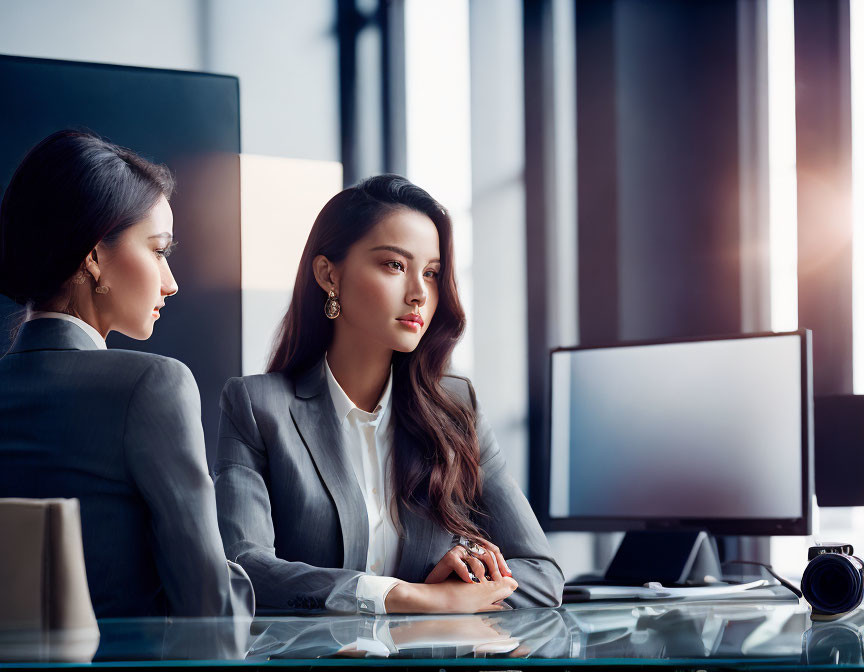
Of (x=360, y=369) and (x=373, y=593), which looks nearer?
(x=373, y=593)

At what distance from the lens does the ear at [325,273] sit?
1.92 meters

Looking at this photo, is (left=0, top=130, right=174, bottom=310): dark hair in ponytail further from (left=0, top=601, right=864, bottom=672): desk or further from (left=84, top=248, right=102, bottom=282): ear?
(left=0, top=601, right=864, bottom=672): desk

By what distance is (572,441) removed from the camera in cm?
226

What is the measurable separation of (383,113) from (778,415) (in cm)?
295

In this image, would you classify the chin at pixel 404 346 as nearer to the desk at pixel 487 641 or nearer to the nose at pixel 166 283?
the nose at pixel 166 283

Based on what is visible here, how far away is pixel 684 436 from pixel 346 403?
85 centimetres

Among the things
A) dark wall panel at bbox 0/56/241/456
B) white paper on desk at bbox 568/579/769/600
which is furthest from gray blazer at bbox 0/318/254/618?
dark wall panel at bbox 0/56/241/456

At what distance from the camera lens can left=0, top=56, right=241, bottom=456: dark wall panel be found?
2.07 m

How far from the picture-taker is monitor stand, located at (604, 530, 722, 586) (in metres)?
1.97

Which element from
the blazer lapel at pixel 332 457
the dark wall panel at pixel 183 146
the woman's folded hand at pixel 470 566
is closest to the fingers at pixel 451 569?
the woman's folded hand at pixel 470 566

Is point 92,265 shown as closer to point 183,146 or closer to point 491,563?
point 491,563

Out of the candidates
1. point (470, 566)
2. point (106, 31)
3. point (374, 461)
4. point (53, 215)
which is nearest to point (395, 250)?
point (374, 461)

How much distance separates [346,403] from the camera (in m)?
1.86

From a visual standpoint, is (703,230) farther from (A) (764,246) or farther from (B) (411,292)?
(B) (411,292)
